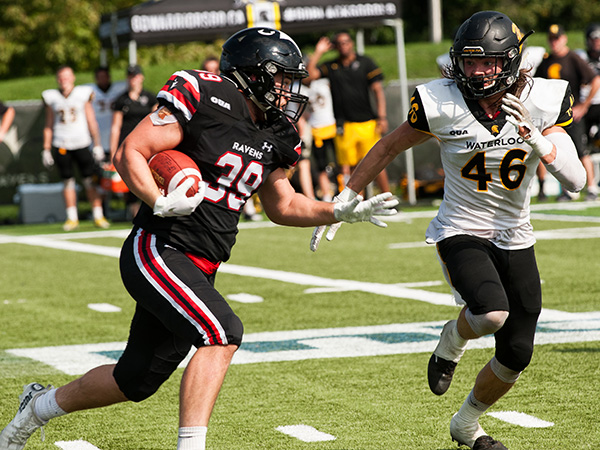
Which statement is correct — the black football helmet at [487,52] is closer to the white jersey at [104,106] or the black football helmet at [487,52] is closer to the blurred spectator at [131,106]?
the blurred spectator at [131,106]

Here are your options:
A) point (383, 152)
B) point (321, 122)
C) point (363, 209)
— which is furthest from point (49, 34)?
point (363, 209)

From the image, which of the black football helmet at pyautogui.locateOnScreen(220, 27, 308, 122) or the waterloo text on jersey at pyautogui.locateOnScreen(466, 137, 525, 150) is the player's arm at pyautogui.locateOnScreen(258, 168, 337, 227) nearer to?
the black football helmet at pyautogui.locateOnScreen(220, 27, 308, 122)

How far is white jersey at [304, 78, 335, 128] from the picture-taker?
14.3 meters

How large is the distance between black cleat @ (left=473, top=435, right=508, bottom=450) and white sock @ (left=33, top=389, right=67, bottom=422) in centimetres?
161

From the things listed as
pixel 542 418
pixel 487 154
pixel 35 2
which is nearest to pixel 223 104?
pixel 487 154

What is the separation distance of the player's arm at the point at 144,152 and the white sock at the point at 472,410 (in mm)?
1530

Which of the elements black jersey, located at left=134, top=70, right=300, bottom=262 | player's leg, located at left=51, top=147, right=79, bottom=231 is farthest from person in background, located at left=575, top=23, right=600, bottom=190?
black jersey, located at left=134, top=70, right=300, bottom=262

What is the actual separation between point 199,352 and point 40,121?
13.9 metres

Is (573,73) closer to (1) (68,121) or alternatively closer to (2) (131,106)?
(2) (131,106)

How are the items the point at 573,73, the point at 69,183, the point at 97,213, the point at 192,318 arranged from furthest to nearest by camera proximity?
1. the point at 97,213
2. the point at 69,183
3. the point at 573,73
4. the point at 192,318

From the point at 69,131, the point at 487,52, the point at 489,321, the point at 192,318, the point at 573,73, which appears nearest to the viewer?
the point at 192,318

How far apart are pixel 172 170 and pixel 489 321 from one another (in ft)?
4.48

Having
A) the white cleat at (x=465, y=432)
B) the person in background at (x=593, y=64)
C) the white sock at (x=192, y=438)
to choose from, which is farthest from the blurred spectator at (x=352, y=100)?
the white sock at (x=192, y=438)

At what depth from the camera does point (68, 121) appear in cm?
1348
